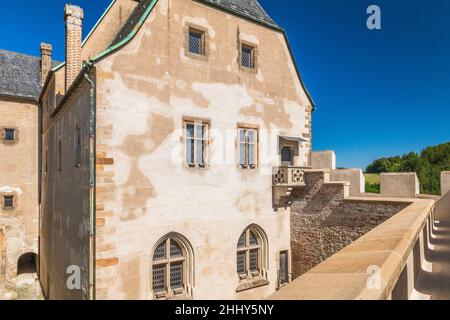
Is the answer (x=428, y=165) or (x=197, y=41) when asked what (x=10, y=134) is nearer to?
(x=197, y=41)

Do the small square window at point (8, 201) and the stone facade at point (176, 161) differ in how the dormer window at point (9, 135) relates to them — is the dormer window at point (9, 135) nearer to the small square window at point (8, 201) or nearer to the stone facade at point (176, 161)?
the small square window at point (8, 201)

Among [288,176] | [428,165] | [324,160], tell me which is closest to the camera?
[288,176]

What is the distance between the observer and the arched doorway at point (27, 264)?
21.8 metres

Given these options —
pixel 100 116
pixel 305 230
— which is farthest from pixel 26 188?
pixel 305 230

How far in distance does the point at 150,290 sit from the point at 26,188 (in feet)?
47.4

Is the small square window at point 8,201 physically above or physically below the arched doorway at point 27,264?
above

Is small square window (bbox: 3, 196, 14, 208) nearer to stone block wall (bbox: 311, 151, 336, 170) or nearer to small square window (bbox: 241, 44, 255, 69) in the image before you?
small square window (bbox: 241, 44, 255, 69)

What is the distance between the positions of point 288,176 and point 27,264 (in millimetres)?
20943

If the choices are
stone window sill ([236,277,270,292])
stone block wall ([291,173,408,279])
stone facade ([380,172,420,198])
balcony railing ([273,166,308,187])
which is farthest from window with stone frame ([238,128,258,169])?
stone facade ([380,172,420,198])

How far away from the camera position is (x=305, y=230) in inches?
584

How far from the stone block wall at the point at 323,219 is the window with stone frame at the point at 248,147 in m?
3.01

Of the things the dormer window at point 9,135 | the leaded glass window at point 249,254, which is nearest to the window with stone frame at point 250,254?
the leaded glass window at point 249,254

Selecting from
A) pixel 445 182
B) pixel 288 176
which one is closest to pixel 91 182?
pixel 288 176

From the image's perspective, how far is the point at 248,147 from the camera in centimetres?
1371
